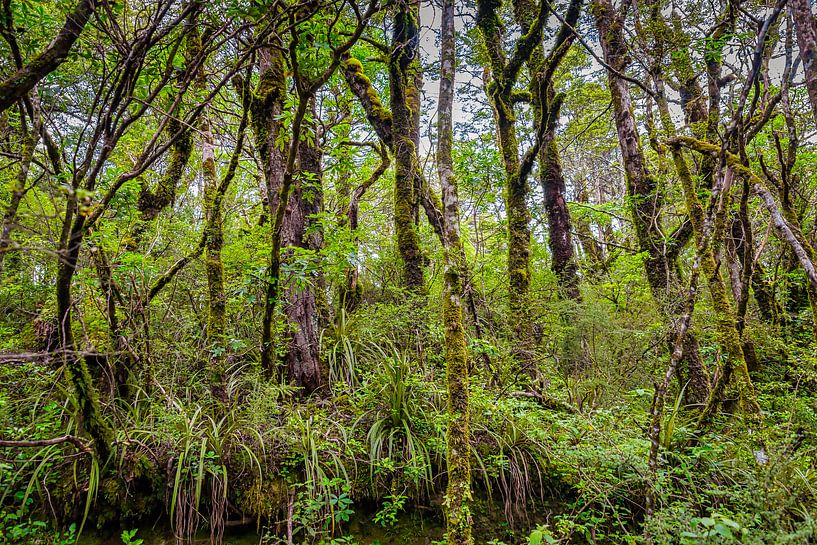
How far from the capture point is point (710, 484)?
112 inches

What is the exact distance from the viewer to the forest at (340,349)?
2625mm

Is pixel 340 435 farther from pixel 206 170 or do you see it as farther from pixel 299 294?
pixel 206 170

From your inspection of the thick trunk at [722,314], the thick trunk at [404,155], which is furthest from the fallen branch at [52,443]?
the thick trunk at [722,314]

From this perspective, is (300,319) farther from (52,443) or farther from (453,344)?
(52,443)

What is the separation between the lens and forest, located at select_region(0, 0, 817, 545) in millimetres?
2625

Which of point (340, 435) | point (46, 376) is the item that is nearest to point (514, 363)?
point (340, 435)

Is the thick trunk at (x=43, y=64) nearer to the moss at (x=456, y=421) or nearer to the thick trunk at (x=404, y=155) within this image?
the moss at (x=456, y=421)

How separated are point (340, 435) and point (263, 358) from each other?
1120 millimetres

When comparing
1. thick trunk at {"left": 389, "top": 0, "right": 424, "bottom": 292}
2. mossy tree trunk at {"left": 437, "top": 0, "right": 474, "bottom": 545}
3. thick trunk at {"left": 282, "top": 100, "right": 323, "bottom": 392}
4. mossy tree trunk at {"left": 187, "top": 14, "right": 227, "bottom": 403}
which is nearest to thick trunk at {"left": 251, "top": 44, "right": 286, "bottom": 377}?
thick trunk at {"left": 282, "top": 100, "right": 323, "bottom": 392}

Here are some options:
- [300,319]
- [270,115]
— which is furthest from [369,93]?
[300,319]

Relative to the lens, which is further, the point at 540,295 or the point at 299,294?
the point at 540,295

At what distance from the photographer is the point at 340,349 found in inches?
185

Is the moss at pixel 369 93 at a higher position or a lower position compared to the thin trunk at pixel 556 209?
higher

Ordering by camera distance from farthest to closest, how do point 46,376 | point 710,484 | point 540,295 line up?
point 540,295 < point 46,376 < point 710,484
